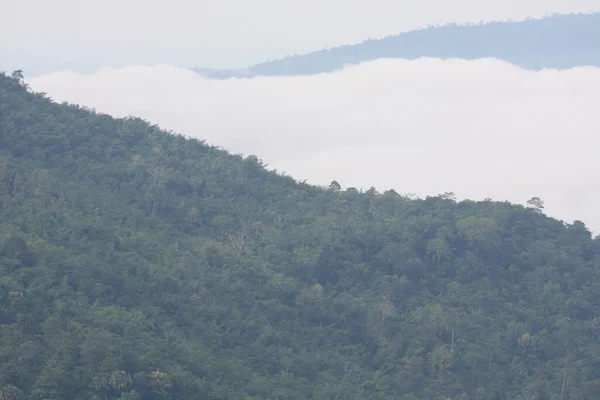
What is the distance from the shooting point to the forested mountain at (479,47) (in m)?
160

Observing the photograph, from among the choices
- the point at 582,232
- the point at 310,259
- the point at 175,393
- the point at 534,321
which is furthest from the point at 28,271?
the point at 582,232

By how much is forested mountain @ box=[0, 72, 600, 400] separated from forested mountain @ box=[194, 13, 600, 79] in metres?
118

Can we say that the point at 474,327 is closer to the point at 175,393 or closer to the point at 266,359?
the point at 266,359

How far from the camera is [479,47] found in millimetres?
163625

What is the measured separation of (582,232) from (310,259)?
1196 centimetres

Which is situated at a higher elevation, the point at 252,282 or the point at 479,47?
the point at 479,47

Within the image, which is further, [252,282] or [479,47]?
[479,47]

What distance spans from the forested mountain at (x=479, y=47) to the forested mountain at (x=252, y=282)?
118m

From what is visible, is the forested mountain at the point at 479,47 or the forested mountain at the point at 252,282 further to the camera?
the forested mountain at the point at 479,47

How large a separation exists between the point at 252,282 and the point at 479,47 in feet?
443

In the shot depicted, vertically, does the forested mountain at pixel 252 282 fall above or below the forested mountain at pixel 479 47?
below

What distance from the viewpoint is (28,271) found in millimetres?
29562

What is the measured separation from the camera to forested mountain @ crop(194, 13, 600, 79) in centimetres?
16025

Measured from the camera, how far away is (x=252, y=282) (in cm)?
3522
